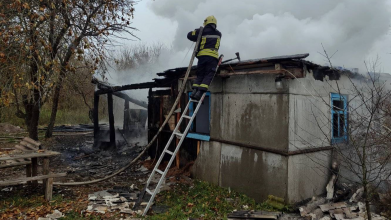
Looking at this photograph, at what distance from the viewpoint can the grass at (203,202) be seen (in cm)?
507

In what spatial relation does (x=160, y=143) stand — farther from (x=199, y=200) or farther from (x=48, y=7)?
(x=48, y=7)

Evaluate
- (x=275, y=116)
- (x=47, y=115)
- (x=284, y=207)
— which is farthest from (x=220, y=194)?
(x=47, y=115)

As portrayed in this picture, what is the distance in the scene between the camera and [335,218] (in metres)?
4.91

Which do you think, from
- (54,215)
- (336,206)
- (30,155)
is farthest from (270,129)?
(30,155)

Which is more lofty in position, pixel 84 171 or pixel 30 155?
pixel 30 155

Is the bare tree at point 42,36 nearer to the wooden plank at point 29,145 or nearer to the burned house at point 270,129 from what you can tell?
the wooden plank at point 29,145

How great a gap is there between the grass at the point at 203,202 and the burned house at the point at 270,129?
0.82 ft

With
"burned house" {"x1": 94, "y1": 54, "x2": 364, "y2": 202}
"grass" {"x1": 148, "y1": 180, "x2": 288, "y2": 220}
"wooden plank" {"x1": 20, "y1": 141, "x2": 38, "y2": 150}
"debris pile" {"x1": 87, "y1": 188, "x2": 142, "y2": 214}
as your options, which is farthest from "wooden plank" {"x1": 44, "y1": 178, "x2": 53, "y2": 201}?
"burned house" {"x1": 94, "y1": 54, "x2": 364, "y2": 202}

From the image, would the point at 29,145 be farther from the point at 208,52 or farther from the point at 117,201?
the point at 208,52

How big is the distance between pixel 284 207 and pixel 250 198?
33.8 inches

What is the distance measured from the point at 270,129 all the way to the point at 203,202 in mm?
2050

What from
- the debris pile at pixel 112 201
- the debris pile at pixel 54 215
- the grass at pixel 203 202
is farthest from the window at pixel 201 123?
the debris pile at pixel 54 215

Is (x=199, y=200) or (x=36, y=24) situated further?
(x=36, y=24)

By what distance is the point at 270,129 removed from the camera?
5.59 m
